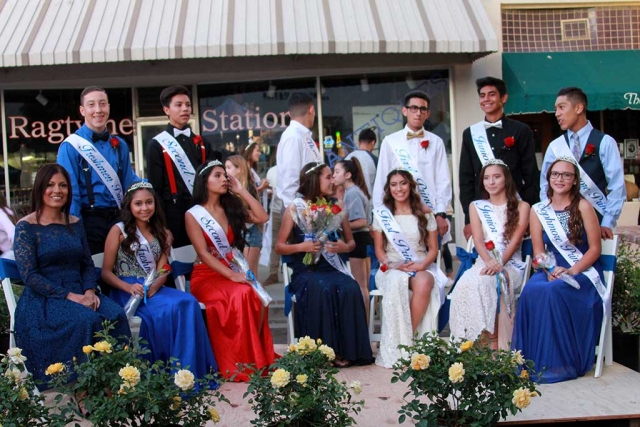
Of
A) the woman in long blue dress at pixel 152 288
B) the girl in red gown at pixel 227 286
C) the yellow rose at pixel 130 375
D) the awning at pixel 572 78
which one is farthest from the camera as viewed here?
the awning at pixel 572 78

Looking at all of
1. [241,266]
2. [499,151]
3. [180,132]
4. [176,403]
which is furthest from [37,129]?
[176,403]

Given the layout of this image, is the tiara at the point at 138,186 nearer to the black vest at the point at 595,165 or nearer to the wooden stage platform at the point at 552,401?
the wooden stage platform at the point at 552,401

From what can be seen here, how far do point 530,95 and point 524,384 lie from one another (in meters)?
6.83

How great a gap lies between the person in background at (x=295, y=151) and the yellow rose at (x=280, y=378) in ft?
8.36

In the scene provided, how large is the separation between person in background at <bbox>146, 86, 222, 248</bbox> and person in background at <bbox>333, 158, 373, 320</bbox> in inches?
59.8

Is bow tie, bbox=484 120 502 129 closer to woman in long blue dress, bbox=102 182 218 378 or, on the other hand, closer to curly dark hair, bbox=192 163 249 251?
curly dark hair, bbox=192 163 249 251

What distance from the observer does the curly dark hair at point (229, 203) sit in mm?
Answer: 5391

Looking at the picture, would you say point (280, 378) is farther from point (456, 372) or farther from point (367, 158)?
point (367, 158)

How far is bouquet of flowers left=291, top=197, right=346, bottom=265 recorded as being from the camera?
5488mm

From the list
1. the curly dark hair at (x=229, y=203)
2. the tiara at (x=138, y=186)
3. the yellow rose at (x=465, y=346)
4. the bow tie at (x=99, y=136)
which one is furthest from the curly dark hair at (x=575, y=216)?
the bow tie at (x=99, y=136)

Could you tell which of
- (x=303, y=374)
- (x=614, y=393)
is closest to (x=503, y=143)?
(x=614, y=393)

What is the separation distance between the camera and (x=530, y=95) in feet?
32.0

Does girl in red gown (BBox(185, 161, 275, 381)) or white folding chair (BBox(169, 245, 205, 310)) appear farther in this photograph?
white folding chair (BBox(169, 245, 205, 310))

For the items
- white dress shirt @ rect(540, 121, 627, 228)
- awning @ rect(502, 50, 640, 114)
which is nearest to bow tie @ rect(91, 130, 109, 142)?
white dress shirt @ rect(540, 121, 627, 228)
